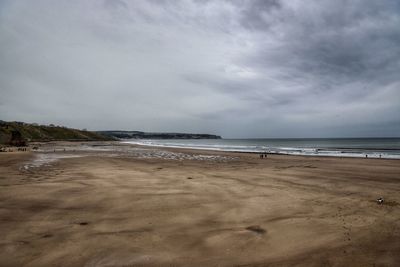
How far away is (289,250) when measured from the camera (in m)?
4.73

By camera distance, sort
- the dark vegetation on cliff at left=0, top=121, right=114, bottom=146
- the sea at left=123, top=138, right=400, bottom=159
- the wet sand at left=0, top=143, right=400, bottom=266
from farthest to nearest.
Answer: the dark vegetation on cliff at left=0, top=121, right=114, bottom=146 → the sea at left=123, top=138, right=400, bottom=159 → the wet sand at left=0, top=143, right=400, bottom=266

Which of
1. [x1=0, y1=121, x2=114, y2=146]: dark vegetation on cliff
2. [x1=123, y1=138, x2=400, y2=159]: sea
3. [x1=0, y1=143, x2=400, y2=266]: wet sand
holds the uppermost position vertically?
[x1=0, y1=121, x2=114, y2=146]: dark vegetation on cliff

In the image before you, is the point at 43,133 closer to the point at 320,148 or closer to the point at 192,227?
the point at 320,148

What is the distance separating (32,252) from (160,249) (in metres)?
1.97

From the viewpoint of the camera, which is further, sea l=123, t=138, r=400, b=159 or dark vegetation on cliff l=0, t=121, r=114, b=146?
dark vegetation on cliff l=0, t=121, r=114, b=146

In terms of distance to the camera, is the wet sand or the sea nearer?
the wet sand

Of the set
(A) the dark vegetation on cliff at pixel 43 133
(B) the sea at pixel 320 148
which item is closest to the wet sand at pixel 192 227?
(B) the sea at pixel 320 148

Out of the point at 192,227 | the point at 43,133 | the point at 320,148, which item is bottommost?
the point at 192,227

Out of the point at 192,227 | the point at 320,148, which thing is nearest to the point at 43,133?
the point at 320,148

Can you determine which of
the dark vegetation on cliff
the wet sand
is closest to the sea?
the dark vegetation on cliff

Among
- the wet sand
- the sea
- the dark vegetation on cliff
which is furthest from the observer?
the dark vegetation on cliff

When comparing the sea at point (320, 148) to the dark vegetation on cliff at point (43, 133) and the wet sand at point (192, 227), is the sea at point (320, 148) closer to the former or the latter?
the dark vegetation on cliff at point (43, 133)

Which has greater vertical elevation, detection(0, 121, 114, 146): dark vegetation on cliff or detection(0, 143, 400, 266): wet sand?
detection(0, 121, 114, 146): dark vegetation on cliff

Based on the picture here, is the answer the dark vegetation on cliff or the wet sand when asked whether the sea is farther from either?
the wet sand
